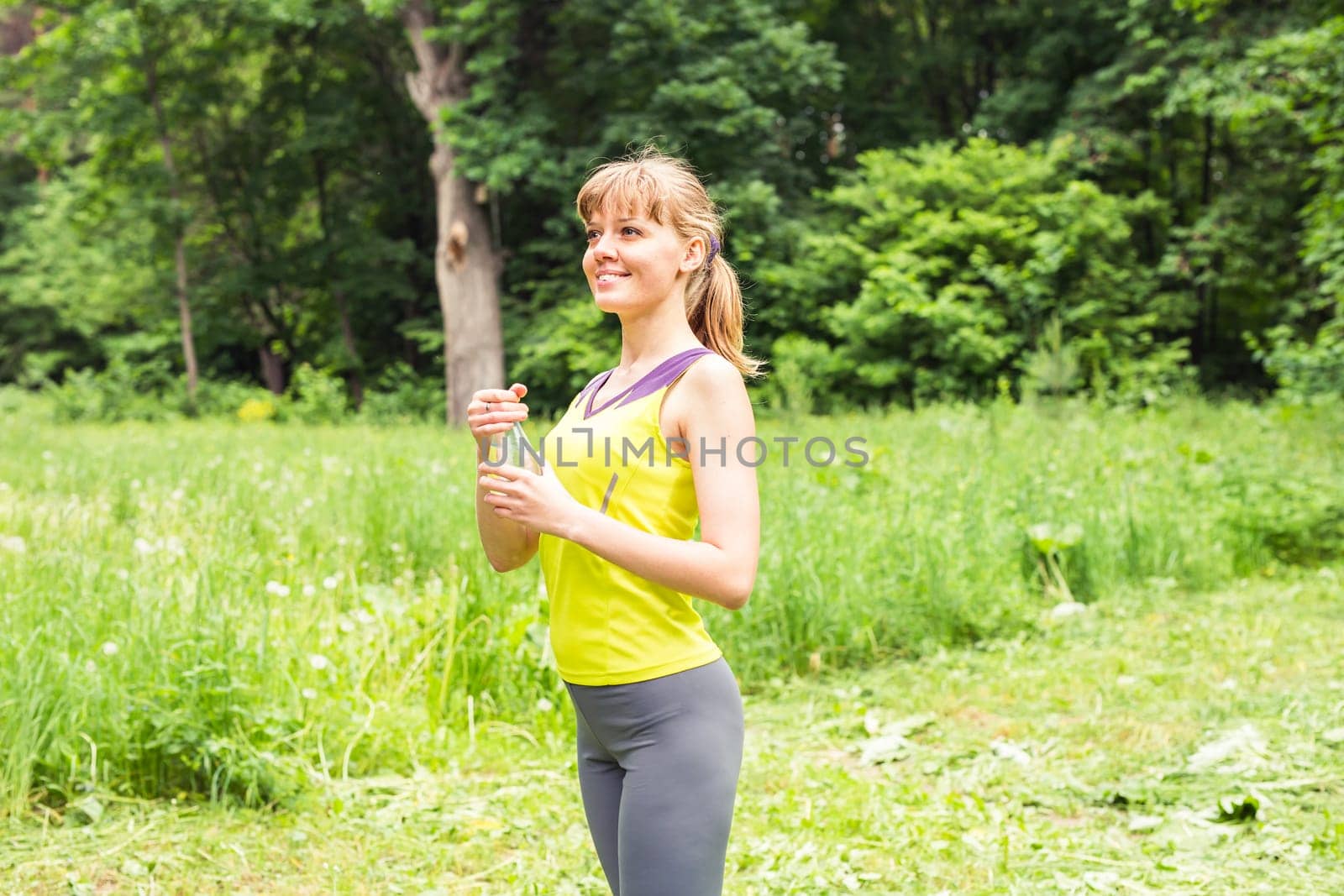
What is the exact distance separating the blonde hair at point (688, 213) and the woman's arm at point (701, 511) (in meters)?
0.19

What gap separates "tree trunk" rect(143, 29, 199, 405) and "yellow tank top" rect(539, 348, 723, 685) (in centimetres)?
1972

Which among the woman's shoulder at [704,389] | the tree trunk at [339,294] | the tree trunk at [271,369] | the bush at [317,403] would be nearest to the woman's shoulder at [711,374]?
the woman's shoulder at [704,389]

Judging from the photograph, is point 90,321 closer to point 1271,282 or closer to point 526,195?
point 526,195

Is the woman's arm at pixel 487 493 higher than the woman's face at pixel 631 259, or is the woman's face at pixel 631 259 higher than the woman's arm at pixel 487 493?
the woman's face at pixel 631 259

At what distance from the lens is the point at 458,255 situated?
15883 mm

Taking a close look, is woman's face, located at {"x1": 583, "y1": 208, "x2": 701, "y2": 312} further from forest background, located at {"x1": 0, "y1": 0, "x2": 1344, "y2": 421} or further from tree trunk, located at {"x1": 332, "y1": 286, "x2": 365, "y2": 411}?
tree trunk, located at {"x1": 332, "y1": 286, "x2": 365, "y2": 411}

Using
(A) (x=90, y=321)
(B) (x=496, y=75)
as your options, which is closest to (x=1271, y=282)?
(B) (x=496, y=75)

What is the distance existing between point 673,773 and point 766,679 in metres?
3.48

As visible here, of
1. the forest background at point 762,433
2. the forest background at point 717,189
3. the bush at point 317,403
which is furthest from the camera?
the bush at point 317,403

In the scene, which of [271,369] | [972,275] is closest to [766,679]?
[972,275]

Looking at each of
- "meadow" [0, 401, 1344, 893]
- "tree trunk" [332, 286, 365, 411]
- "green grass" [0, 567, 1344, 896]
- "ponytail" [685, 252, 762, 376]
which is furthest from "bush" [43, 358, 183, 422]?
"ponytail" [685, 252, 762, 376]

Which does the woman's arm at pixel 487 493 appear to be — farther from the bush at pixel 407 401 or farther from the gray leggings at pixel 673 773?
the bush at pixel 407 401

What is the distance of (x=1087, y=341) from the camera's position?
1484 centimetres

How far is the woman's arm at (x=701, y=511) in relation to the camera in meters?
1.61
